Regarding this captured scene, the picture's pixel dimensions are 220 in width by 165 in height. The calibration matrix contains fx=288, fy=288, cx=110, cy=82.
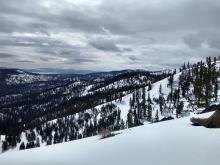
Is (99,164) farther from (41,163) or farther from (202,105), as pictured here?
(202,105)

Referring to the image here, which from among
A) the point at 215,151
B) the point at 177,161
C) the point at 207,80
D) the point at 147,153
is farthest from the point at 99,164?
the point at 207,80

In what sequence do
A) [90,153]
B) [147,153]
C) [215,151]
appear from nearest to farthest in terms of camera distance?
[215,151], [147,153], [90,153]

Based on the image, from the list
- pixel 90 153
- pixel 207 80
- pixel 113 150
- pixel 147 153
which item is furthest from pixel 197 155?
pixel 207 80

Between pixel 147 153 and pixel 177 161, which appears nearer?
pixel 177 161

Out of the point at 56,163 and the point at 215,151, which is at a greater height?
the point at 215,151

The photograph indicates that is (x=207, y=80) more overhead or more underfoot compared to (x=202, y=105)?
more overhead

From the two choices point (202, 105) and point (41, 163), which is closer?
point (41, 163)

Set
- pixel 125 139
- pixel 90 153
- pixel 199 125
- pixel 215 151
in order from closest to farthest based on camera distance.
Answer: pixel 215 151
pixel 90 153
pixel 125 139
pixel 199 125

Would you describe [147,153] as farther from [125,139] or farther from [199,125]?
[199,125]

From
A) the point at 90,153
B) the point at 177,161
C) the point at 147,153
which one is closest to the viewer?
the point at 177,161
